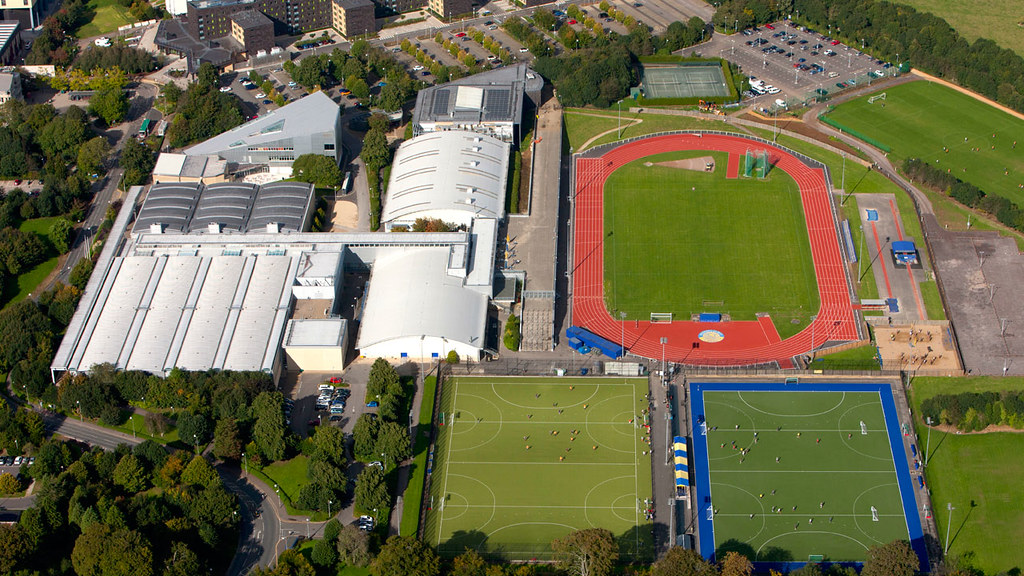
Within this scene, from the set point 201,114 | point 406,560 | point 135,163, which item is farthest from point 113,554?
point 201,114

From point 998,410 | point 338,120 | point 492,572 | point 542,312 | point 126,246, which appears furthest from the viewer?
point 338,120

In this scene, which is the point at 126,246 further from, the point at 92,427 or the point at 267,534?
the point at 267,534

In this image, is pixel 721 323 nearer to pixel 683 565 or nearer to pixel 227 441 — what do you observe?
pixel 683 565

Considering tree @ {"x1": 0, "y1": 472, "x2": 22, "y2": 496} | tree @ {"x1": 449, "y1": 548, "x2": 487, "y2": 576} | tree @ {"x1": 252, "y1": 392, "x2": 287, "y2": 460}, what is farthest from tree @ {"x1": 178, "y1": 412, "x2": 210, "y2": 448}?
tree @ {"x1": 449, "y1": 548, "x2": 487, "y2": 576}

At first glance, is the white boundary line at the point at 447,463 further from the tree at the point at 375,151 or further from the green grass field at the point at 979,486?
the tree at the point at 375,151

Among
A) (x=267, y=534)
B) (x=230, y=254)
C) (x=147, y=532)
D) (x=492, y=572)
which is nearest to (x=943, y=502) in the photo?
(x=492, y=572)
